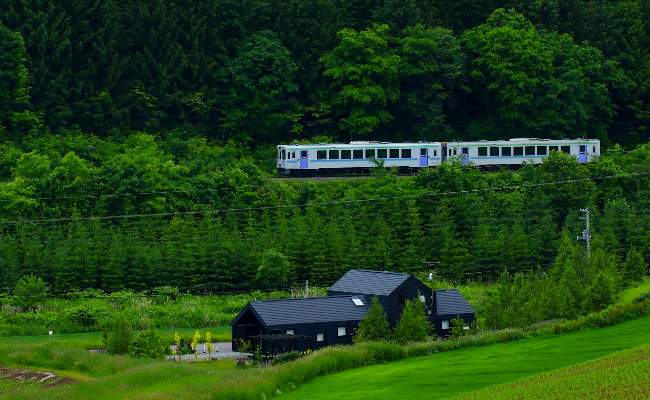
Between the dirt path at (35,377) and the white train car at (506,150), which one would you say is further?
the white train car at (506,150)

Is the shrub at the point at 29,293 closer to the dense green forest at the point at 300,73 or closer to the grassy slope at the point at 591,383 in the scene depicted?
the dense green forest at the point at 300,73

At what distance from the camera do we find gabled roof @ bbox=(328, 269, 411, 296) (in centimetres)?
3966

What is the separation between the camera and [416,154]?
2249 inches

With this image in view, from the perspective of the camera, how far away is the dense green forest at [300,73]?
5625 cm

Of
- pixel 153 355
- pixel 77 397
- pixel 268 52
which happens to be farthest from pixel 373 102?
pixel 77 397

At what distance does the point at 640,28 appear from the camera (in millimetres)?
67500

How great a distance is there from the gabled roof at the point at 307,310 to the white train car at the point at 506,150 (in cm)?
1898

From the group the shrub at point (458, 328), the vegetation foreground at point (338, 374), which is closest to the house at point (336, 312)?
the shrub at point (458, 328)

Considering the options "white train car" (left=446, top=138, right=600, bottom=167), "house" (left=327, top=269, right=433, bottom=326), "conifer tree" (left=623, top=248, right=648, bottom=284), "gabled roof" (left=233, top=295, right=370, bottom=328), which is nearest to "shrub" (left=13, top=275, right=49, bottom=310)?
"gabled roof" (left=233, top=295, right=370, bottom=328)

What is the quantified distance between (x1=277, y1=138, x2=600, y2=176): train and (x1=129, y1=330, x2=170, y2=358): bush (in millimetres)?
19616

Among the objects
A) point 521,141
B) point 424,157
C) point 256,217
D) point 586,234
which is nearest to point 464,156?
point 424,157

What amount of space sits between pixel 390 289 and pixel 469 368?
29.6ft

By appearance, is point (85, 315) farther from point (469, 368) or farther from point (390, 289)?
point (469, 368)

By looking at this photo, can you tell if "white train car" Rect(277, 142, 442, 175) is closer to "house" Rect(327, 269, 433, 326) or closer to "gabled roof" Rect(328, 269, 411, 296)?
"gabled roof" Rect(328, 269, 411, 296)
